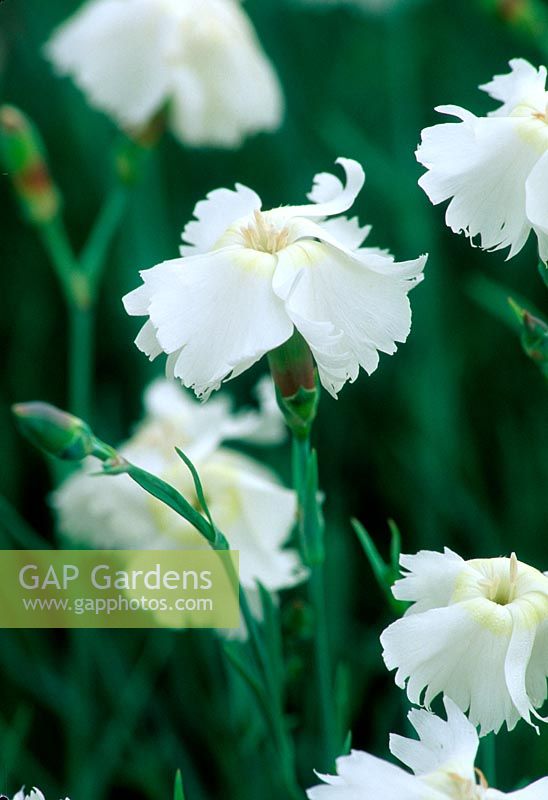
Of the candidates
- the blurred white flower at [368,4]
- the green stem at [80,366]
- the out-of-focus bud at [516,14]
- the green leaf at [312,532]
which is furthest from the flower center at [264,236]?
the blurred white flower at [368,4]

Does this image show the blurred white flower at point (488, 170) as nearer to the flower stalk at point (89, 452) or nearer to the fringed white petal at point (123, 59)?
the flower stalk at point (89, 452)

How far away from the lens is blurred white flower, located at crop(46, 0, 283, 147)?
3.02 ft

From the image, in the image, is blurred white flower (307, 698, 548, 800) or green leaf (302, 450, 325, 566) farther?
green leaf (302, 450, 325, 566)

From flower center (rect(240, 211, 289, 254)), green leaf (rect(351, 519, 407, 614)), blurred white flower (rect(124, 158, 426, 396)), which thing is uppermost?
flower center (rect(240, 211, 289, 254))

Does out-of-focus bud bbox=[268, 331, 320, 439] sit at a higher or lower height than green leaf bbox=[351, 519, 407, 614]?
higher

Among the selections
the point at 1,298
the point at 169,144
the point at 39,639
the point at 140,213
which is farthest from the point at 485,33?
the point at 39,639

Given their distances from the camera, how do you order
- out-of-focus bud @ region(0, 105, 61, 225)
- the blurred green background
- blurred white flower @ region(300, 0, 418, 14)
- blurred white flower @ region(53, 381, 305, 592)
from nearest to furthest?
1. blurred white flower @ region(53, 381, 305, 592)
2. the blurred green background
3. out-of-focus bud @ region(0, 105, 61, 225)
4. blurred white flower @ region(300, 0, 418, 14)

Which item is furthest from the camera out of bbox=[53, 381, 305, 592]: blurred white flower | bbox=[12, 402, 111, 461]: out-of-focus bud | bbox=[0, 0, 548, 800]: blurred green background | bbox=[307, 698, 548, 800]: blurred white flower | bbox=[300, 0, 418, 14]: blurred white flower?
bbox=[300, 0, 418, 14]: blurred white flower

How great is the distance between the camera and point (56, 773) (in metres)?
0.86

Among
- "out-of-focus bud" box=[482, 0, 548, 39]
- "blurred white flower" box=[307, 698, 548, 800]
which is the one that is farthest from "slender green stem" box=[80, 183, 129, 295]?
"blurred white flower" box=[307, 698, 548, 800]

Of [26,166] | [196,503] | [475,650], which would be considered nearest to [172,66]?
[26,166]

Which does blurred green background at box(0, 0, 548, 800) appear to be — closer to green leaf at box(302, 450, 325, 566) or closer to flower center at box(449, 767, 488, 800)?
green leaf at box(302, 450, 325, 566)

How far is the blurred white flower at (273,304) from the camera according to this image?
1.44 ft

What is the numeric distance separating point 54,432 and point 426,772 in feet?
0.71
